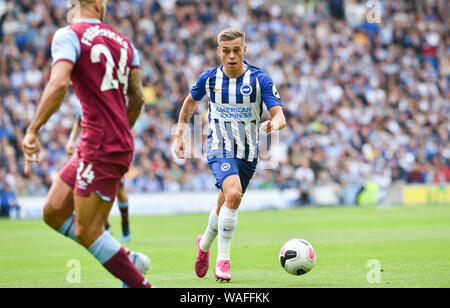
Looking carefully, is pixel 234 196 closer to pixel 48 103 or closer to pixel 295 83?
pixel 48 103

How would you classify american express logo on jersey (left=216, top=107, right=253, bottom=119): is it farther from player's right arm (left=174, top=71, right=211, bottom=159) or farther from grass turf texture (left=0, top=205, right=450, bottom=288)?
grass turf texture (left=0, top=205, right=450, bottom=288)

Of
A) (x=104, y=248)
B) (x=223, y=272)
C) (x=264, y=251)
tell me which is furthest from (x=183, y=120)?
(x=264, y=251)

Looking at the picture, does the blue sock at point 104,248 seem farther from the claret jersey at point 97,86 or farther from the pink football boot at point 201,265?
the pink football boot at point 201,265

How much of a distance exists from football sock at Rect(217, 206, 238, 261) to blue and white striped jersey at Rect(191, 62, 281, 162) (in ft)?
2.25

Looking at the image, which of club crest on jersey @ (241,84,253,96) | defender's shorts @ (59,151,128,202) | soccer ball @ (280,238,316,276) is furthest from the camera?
club crest on jersey @ (241,84,253,96)

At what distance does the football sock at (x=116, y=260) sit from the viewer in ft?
17.8

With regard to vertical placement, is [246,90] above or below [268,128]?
above

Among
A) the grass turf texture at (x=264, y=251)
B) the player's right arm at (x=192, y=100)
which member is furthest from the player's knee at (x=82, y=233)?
the player's right arm at (x=192, y=100)

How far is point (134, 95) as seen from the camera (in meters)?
5.75

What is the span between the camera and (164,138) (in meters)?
24.0

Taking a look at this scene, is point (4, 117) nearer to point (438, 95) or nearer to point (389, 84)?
point (389, 84)

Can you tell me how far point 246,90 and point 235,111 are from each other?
0.94 feet

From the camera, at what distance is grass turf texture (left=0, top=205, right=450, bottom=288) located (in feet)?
24.9

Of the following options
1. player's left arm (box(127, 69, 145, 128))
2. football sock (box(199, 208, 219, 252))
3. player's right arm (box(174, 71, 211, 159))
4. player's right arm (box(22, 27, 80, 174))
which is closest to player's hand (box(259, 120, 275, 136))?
player's right arm (box(174, 71, 211, 159))
